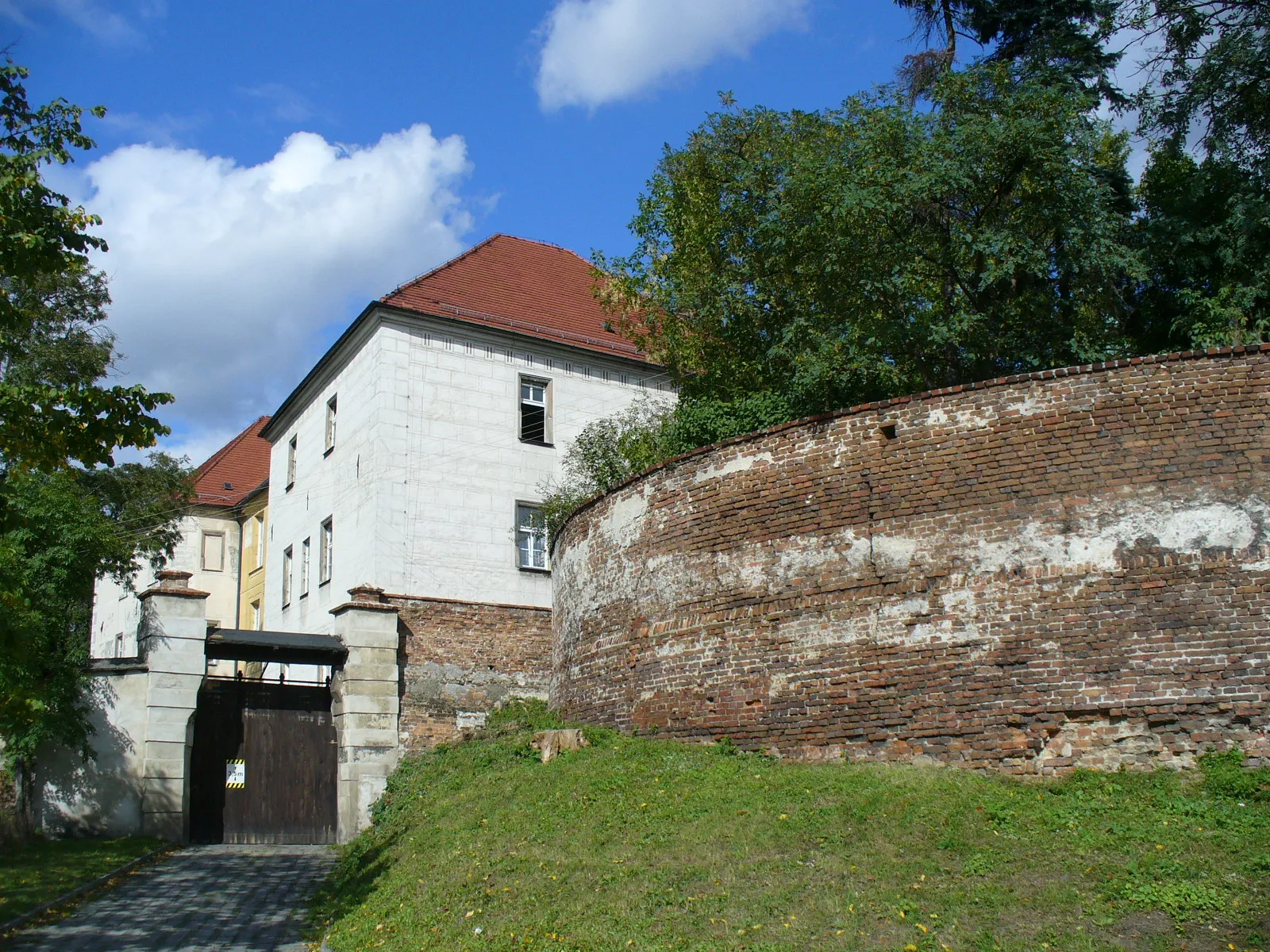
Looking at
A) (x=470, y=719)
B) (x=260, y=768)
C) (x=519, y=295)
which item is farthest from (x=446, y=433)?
(x=260, y=768)

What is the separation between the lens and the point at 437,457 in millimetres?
22469

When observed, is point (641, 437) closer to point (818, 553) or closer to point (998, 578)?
point (818, 553)

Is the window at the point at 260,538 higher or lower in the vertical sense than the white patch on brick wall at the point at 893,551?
higher

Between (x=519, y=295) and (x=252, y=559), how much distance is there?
40.2ft

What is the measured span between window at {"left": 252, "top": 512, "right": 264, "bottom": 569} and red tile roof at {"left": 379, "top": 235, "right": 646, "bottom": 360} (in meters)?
10.5

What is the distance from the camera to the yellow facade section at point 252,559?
31406mm

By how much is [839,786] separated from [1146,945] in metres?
3.87

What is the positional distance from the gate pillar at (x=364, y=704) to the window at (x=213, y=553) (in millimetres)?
14783

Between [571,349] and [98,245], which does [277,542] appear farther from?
[98,245]

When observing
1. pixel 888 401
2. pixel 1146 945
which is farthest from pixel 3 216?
pixel 1146 945

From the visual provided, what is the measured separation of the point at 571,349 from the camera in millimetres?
24703

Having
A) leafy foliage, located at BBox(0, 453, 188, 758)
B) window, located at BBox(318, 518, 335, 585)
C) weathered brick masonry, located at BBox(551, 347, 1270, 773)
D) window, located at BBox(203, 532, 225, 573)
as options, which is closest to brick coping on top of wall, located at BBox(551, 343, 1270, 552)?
weathered brick masonry, located at BBox(551, 347, 1270, 773)

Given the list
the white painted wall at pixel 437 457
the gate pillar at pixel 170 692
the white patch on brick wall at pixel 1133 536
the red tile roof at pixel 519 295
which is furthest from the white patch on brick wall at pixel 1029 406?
the red tile roof at pixel 519 295

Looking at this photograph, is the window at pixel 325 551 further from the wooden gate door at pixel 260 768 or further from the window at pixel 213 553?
the window at pixel 213 553
